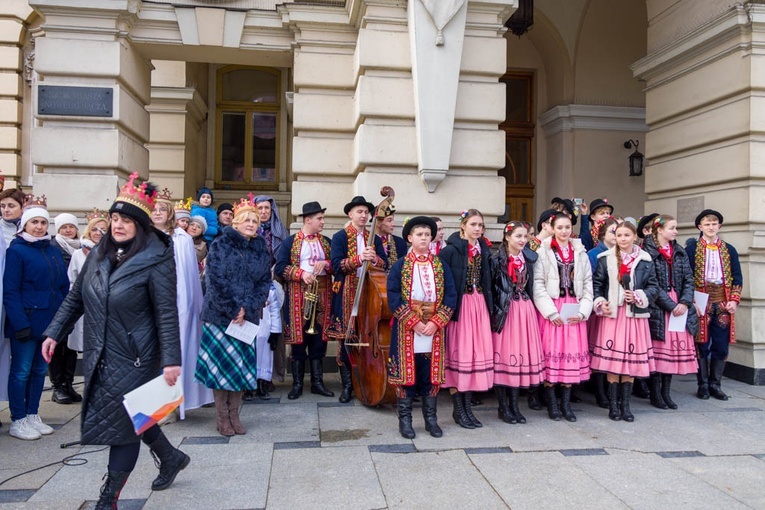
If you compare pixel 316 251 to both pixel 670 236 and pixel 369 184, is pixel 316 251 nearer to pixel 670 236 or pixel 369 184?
pixel 369 184

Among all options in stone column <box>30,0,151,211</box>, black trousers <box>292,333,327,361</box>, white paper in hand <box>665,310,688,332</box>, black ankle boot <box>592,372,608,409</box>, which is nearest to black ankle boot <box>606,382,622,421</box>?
black ankle boot <box>592,372,608,409</box>

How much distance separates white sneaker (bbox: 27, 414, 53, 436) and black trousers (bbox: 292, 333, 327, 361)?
242cm

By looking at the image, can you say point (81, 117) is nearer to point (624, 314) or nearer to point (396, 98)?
point (396, 98)

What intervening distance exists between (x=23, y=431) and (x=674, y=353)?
6.25m

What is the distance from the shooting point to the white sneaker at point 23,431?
5.25m

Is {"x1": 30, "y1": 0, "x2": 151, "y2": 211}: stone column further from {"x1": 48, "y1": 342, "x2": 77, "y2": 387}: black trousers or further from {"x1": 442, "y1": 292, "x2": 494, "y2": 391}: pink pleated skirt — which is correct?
{"x1": 442, "y1": 292, "x2": 494, "y2": 391}: pink pleated skirt

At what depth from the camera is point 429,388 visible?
543 centimetres

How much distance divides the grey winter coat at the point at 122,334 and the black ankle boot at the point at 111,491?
0.21 m

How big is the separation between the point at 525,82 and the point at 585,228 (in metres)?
6.16

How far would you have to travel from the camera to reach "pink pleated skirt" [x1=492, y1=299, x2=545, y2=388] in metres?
5.87

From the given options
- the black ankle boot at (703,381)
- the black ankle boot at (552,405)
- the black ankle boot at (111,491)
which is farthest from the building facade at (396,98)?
the black ankle boot at (111,491)

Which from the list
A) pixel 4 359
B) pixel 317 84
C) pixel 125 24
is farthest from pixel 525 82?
pixel 4 359

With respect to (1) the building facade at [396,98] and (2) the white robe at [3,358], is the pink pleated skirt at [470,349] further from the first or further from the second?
(2) the white robe at [3,358]

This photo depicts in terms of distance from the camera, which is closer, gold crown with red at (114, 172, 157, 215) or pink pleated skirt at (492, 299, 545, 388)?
gold crown with red at (114, 172, 157, 215)
